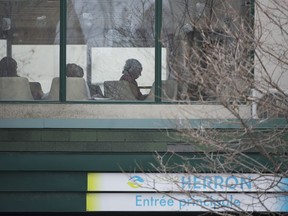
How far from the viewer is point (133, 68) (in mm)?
9344

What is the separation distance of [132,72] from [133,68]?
52 mm

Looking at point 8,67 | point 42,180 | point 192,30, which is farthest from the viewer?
point 8,67

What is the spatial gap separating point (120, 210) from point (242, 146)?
2455mm

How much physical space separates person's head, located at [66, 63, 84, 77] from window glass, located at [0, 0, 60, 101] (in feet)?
0.47

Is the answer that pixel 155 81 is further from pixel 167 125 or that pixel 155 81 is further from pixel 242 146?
pixel 242 146


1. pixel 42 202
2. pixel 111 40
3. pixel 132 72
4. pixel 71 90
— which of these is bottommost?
pixel 42 202

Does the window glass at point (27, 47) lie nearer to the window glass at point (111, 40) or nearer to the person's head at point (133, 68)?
the window glass at point (111, 40)

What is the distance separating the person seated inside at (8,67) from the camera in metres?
9.30

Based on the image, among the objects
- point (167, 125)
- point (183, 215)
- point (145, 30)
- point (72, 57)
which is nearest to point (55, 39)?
point (72, 57)

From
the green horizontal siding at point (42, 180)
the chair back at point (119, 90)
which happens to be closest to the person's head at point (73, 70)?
the chair back at point (119, 90)

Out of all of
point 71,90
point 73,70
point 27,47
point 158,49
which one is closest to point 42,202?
point 71,90

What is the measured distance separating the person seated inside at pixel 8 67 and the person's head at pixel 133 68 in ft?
4.53

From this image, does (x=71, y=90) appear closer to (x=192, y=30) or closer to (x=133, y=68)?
(x=133, y=68)

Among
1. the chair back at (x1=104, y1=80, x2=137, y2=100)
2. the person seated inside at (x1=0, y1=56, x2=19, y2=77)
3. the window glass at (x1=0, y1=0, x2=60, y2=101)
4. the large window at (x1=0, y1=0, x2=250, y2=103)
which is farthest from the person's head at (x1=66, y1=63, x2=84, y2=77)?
the person seated inside at (x1=0, y1=56, x2=19, y2=77)
